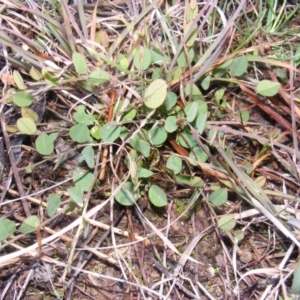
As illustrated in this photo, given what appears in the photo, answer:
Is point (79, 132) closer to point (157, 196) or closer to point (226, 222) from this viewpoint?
point (157, 196)

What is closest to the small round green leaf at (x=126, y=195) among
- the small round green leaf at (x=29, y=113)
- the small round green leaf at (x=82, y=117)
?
the small round green leaf at (x=82, y=117)

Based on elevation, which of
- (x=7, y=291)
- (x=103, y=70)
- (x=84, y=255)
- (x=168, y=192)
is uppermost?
(x=103, y=70)

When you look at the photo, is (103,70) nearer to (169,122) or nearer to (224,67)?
(169,122)

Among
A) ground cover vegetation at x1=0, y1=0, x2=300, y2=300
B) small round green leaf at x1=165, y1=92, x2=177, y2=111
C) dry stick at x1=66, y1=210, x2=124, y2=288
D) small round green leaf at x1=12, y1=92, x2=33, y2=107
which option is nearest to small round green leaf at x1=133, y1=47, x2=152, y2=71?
ground cover vegetation at x1=0, y1=0, x2=300, y2=300

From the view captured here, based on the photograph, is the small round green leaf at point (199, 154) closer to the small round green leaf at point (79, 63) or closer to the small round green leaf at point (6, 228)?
the small round green leaf at point (79, 63)

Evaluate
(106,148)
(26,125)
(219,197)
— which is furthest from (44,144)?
(219,197)

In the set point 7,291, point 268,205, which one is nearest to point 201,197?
point 268,205

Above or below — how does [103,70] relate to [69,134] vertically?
above
